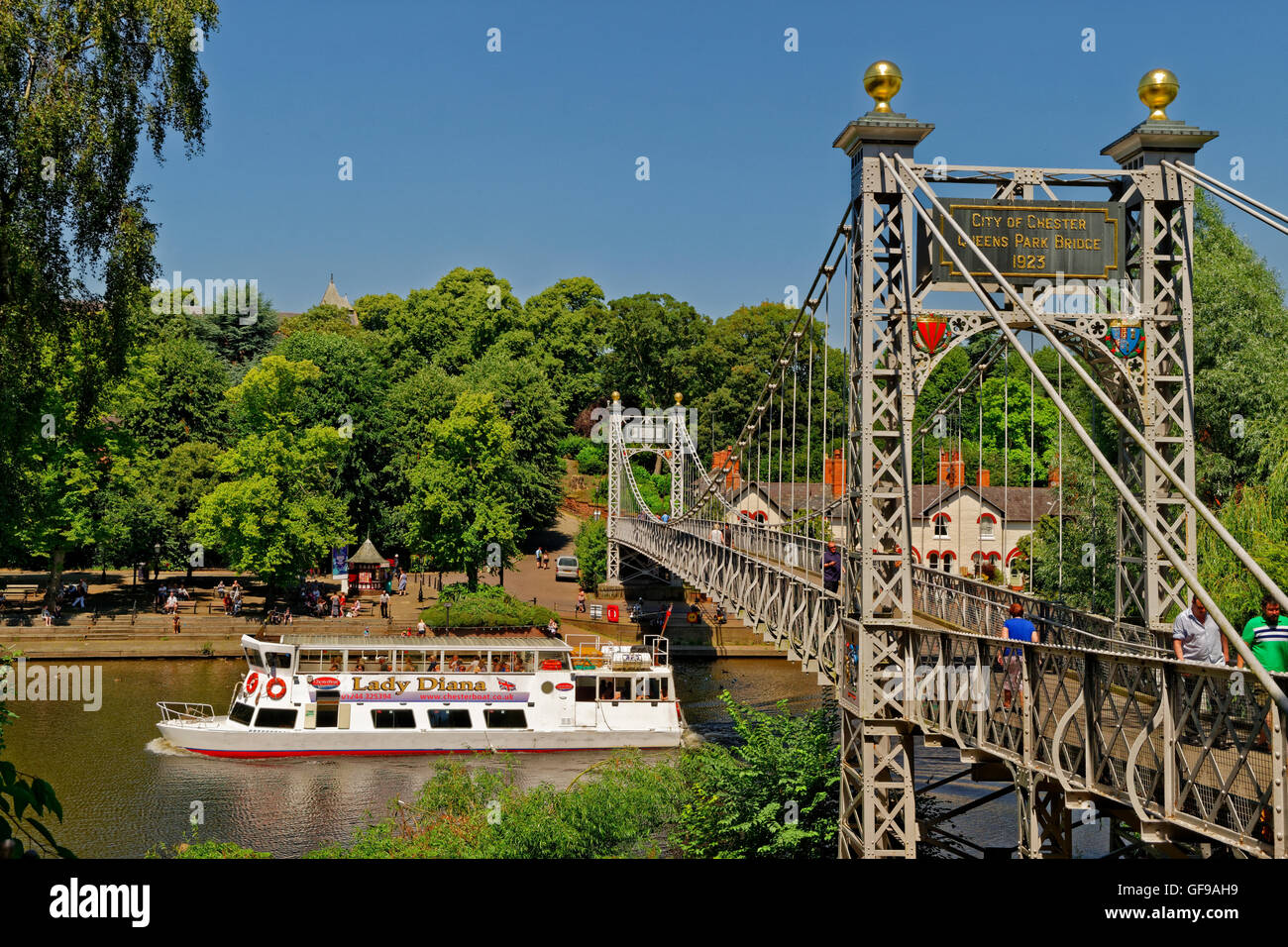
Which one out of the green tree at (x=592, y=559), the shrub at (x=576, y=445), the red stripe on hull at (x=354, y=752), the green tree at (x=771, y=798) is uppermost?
the shrub at (x=576, y=445)

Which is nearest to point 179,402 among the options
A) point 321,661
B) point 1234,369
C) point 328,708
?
point 321,661

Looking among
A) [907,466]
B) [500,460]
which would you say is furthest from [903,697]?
[500,460]

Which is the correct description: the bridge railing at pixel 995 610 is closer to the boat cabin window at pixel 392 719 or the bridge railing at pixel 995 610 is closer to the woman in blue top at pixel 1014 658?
the woman in blue top at pixel 1014 658

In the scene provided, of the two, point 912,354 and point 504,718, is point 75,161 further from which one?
point 504,718

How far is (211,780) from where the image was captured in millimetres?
30953

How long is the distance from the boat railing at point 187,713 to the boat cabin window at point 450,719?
6.53 meters

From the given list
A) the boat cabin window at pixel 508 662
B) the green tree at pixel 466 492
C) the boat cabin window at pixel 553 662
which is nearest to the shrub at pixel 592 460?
the green tree at pixel 466 492

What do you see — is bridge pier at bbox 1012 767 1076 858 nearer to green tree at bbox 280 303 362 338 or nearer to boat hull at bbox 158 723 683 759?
boat hull at bbox 158 723 683 759

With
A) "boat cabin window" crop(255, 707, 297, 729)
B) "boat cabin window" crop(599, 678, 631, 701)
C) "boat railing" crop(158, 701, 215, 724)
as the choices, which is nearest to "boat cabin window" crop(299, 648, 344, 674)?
"boat cabin window" crop(255, 707, 297, 729)

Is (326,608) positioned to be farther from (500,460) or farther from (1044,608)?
(1044,608)

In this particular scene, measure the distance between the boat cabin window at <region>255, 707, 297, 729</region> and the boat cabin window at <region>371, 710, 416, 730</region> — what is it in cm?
243

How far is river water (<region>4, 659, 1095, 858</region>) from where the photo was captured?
2598cm

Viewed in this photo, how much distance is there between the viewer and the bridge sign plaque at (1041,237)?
1538cm
